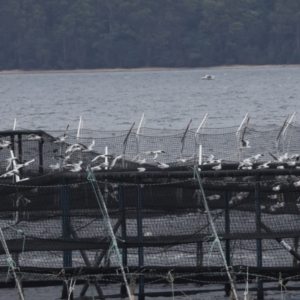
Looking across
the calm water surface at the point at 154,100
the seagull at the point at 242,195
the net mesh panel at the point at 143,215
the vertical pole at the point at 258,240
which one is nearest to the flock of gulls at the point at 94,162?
the seagull at the point at 242,195

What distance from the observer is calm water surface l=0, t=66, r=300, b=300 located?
259ft

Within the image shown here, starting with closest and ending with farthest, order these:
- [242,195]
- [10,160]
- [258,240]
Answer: [258,240] < [242,195] < [10,160]

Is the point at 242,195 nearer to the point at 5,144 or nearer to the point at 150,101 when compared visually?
the point at 5,144

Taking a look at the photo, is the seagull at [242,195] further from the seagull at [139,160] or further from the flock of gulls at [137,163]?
the seagull at [139,160]

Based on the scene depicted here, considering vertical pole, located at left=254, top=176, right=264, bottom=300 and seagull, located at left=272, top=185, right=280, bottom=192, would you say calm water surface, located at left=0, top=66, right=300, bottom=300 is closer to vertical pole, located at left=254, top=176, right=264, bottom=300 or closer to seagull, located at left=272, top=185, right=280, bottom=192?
vertical pole, located at left=254, top=176, right=264, bottom=300

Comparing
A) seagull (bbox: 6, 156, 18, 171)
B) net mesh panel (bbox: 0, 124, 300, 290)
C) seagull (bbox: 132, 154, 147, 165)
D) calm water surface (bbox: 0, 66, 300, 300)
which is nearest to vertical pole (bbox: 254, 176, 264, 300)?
net mesh panel (bbox: 0, 124, 300, 290)

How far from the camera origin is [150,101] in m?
113

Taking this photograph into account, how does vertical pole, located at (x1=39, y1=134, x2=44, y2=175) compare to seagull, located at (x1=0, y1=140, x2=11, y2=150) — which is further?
seagull, located at (x1=0, y1=140, x2=11, y2=150)

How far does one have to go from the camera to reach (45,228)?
16.5 meters

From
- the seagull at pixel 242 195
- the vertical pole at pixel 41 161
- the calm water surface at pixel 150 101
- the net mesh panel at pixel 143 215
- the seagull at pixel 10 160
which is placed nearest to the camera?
the net mesh panel at pixel 143 215

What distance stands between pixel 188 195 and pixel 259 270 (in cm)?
143

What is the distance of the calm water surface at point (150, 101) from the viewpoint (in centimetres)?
7881

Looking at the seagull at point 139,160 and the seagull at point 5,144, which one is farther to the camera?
the seagull at point 139,160

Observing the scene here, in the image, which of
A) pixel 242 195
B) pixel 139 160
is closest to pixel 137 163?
pixel 139 160
